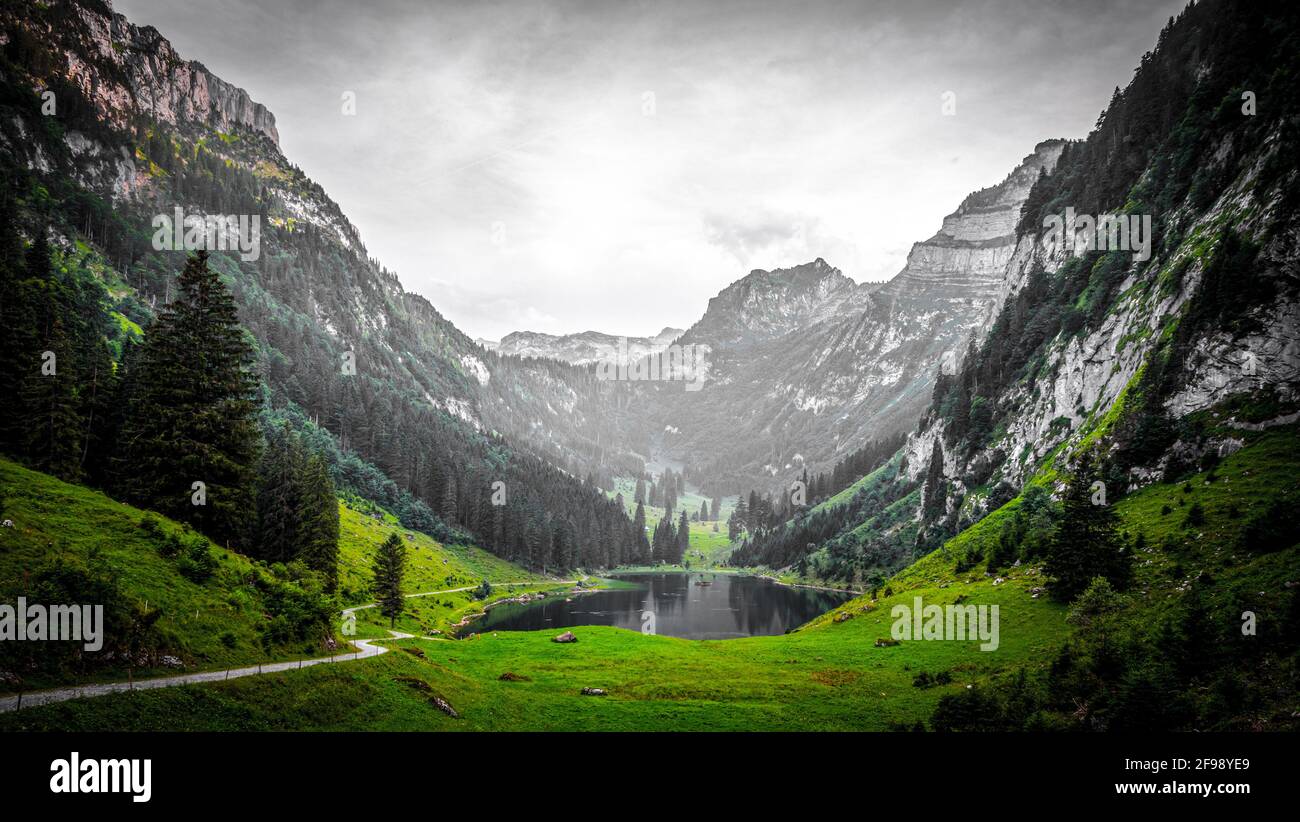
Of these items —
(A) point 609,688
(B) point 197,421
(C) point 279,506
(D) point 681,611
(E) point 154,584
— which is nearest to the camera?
(E) point 154,584

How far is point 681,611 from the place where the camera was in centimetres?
13438

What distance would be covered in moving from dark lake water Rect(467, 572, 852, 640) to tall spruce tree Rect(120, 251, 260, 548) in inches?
2134

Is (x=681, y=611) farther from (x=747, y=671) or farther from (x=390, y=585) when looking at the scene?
(x=747, y=671)

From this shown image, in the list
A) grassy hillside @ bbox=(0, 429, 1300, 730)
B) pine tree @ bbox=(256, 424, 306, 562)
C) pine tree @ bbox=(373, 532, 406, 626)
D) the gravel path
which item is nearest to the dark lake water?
pine tree @ bbox=(373, 532, 406, 626)

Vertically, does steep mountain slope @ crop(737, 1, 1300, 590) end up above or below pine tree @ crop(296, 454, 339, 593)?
above

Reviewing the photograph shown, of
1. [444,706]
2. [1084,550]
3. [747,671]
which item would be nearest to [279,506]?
[444,706]

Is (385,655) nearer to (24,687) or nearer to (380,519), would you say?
(24,687)

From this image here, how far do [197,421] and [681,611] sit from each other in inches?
4391

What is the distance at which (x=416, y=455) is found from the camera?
177875 mm

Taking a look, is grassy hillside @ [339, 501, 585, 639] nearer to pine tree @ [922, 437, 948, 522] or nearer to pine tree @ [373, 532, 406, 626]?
pine tree @ [373, 532, 406, 626]

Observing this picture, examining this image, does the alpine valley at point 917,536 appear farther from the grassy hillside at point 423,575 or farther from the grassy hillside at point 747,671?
the grassy hillside at point 423,575

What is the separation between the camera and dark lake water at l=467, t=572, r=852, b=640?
344ft
